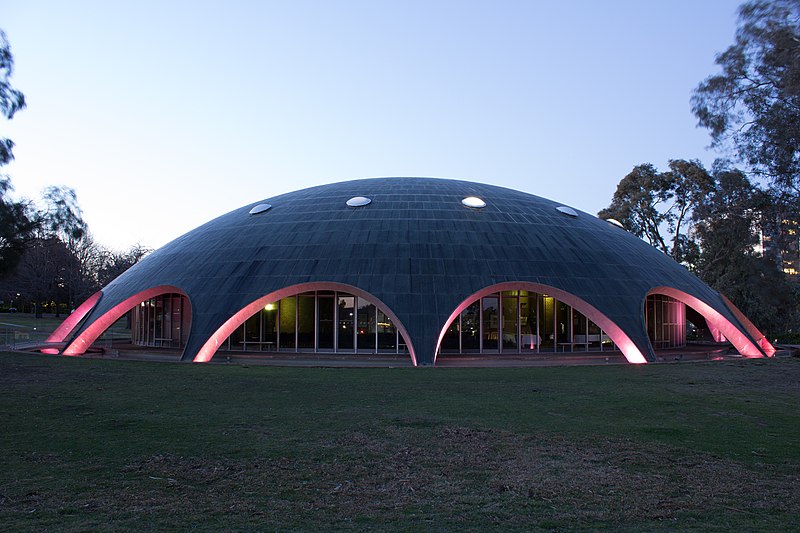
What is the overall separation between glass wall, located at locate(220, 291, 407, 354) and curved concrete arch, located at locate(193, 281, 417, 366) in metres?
1.44

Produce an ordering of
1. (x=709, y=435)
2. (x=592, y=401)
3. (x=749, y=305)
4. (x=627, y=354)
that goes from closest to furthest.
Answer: (x=709, y=435) → (x=592, y=401) → (x=627, y=354) → (x=749, y=305)

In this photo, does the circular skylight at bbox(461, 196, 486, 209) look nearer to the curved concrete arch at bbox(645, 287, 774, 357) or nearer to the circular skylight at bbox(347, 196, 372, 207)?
the circular skylight at bbox(347, 196, 372, 207)

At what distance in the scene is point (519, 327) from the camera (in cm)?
2917

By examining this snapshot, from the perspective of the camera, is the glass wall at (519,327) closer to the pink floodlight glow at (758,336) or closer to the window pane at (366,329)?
the window pane at (366,329)

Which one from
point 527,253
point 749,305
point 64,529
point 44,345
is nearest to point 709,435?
point 64,529

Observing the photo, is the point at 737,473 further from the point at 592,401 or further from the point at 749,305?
the point at 749,305

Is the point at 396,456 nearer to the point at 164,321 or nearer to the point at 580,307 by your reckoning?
the point at 580,307

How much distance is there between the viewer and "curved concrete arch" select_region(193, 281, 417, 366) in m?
25.6

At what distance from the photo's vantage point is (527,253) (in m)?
28.7

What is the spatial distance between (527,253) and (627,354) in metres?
6.08

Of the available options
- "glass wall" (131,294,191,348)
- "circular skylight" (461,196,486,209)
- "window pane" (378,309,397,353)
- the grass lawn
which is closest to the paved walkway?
"window pane" (378,309,397,353)

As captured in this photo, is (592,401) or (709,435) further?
(592,401)

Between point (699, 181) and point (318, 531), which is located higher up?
point (699, 181)

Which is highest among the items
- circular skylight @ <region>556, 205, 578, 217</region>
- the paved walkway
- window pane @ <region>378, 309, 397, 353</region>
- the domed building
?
circular skylight @ <region>556, 205, 578, 217</region>
